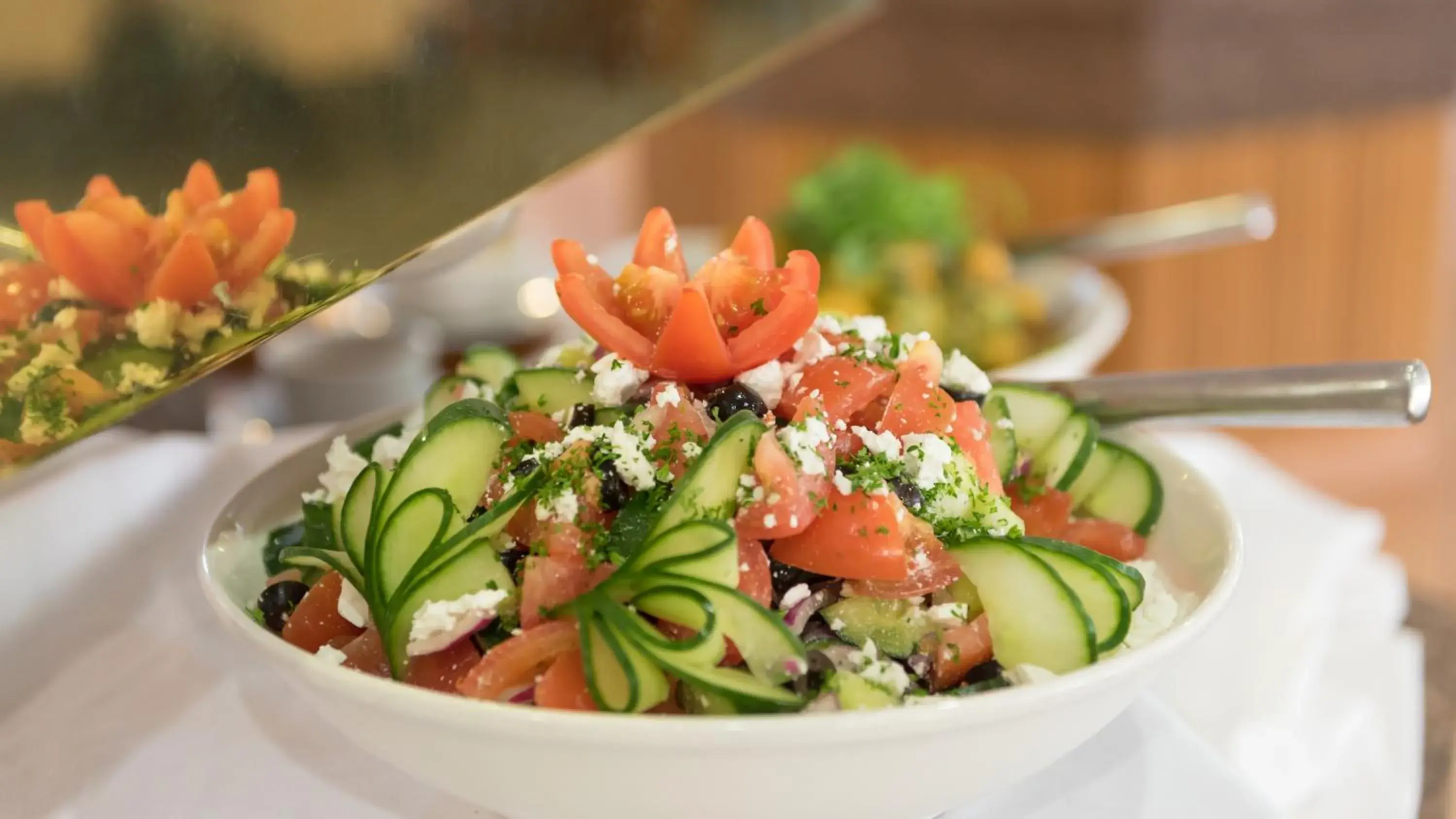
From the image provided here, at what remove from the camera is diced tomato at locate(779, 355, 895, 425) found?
3.24 feet

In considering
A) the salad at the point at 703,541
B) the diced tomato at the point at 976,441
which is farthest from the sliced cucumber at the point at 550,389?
the diced tomato at the point at 976,441

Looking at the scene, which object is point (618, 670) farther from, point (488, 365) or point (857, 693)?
point (488, 365)

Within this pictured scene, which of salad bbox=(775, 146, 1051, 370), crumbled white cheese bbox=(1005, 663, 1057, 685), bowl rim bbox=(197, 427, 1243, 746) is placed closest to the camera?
bowl rim bbox=(197, 427, 1243, 746)

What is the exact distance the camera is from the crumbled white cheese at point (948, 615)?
34.6 inches

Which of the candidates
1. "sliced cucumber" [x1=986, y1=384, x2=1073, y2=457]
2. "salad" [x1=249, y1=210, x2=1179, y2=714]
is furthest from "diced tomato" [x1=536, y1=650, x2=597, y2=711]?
"sliced cucumber" [x1=986, y1=384, x2=1073, y2=457]

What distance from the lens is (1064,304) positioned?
2367 millimetres

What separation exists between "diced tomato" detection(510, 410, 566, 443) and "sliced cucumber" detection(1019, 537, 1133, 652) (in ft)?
1.33

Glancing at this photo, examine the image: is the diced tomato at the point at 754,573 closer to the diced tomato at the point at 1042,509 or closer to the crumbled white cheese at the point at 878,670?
the crumbled white cheese at the point at 878,670

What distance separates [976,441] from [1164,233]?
4.03ft

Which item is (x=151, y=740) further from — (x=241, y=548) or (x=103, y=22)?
(x=103, y=22)

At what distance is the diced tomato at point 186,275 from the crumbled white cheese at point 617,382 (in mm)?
315

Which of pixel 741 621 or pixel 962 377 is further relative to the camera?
pixel 962 377

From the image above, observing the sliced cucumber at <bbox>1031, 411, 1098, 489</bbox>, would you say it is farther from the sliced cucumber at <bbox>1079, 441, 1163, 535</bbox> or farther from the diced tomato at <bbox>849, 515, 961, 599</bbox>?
the diced tomato at <bbox>849, 515, 961, 599</bbox>

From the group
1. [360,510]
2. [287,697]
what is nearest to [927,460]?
[360,510]
